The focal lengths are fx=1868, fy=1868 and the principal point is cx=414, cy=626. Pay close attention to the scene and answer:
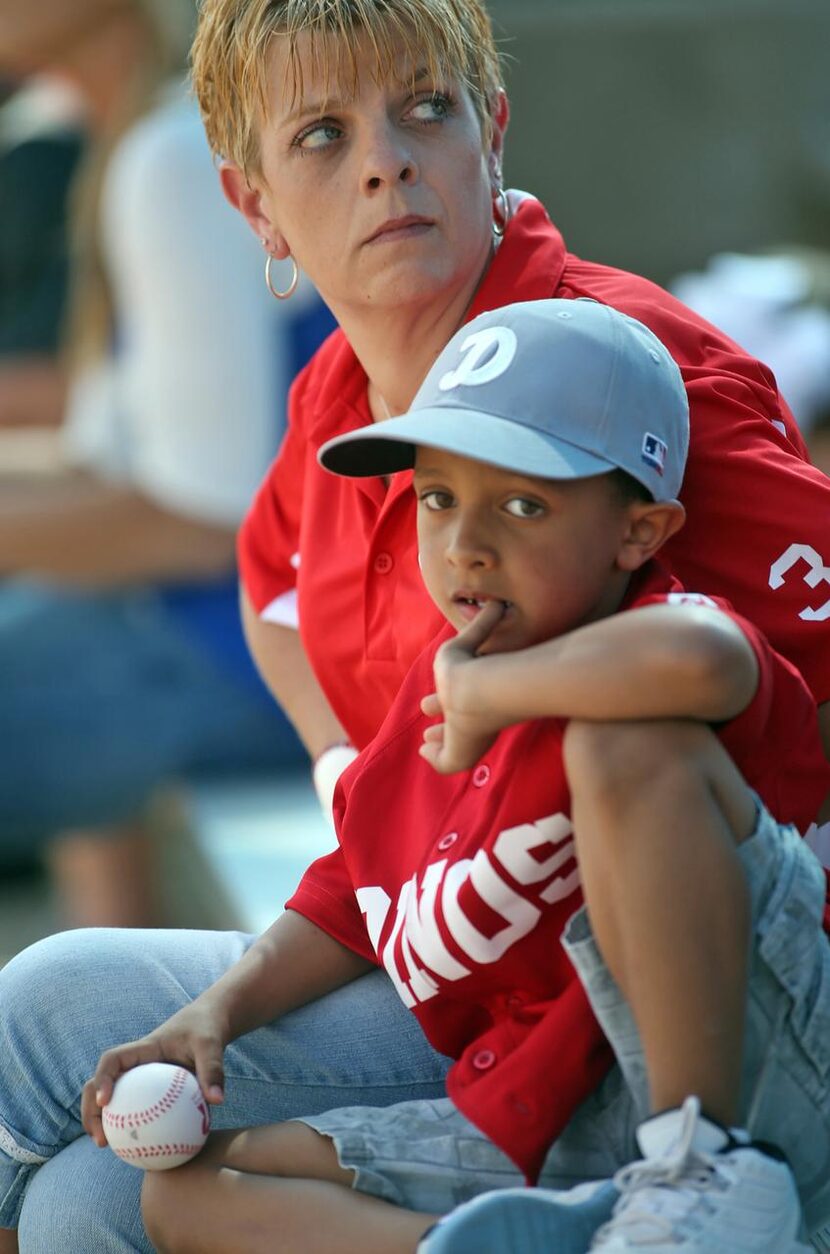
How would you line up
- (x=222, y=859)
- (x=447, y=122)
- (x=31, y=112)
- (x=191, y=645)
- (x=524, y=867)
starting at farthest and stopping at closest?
(x=31, y=112) → (x=191, y=645) → (x=222, y=859) → (x=447, y=122) → (x=524, y=867)

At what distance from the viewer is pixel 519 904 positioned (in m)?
1.21

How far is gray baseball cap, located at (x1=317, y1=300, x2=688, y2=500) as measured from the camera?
46.9 inches

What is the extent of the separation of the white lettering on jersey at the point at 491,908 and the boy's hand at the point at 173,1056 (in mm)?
218

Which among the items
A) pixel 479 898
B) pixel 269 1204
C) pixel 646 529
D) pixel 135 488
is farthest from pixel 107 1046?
pixel 135 488

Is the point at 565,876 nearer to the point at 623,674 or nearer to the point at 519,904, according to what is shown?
the point at 519,904

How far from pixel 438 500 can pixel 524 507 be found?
79 millimetres

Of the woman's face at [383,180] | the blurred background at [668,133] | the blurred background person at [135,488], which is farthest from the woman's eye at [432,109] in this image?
the blurred background at [668,133]

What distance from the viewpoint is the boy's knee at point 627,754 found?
1.09 meters

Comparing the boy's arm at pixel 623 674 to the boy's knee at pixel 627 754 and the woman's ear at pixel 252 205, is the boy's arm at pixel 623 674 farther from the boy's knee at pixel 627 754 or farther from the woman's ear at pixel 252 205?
the woman's ear at pixel 252 205

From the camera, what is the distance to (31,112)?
4.83 m

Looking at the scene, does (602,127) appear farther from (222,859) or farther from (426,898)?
(426,898)

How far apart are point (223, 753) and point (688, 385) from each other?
8.65 feet

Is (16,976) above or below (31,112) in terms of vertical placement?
below

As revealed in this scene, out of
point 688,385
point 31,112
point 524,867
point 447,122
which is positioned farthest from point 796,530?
point 31,112
